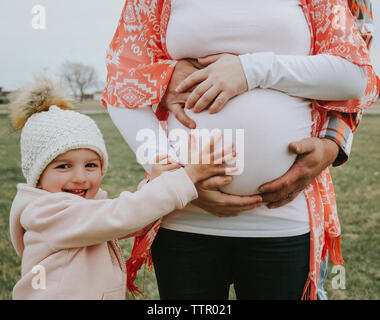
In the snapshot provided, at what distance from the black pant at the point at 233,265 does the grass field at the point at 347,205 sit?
2.68 ft

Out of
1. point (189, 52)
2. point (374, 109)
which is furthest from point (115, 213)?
point (374, 109)

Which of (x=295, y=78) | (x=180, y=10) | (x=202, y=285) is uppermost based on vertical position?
(x=180, y=10)

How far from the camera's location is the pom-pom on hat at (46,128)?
1.36 meters

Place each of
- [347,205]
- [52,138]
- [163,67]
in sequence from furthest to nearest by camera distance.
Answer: [347,205] < [52,138] < [163,67]

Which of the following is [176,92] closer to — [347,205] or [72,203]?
[72,203]

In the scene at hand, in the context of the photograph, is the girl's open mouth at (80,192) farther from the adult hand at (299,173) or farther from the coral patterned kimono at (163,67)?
the adult hand at (299,173)

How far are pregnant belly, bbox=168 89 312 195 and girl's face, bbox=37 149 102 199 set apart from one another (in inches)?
18.1

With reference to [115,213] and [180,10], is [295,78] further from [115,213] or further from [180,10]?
[115,213]

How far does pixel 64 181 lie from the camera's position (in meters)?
1.35

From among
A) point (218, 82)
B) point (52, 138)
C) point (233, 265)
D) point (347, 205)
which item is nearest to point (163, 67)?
point (218, 82)

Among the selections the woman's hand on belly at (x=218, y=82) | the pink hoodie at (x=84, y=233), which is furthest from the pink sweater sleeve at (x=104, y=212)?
the woman's hand on belly at (x=218, y=82)

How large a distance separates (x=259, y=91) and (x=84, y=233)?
0.66 metres

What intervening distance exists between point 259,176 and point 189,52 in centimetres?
42

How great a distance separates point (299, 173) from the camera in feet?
3.79
